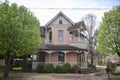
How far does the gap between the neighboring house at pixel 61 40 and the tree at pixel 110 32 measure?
8.24m

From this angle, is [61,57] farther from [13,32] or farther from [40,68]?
[13,32]

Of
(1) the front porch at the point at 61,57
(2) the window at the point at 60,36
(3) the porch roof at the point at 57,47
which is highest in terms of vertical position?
(2) the window at the point at 60,36

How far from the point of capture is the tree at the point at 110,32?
1137 inches

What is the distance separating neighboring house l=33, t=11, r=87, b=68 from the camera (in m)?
38.5

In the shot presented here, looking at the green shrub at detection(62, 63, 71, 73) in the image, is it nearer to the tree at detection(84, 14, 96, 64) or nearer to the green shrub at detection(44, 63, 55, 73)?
the green shrub at detection(44, 63, 55, 73)

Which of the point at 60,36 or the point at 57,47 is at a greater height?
the point at 60,36

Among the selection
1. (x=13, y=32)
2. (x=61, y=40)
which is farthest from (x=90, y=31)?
(x=13, y=32)

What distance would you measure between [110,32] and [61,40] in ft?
39.2

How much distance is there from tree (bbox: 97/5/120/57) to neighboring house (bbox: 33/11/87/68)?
8242 mm

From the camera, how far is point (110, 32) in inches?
1152

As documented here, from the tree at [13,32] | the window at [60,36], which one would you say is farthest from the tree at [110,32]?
the window at [60,36]

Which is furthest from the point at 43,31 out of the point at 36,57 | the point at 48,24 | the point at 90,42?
the point at 90,42

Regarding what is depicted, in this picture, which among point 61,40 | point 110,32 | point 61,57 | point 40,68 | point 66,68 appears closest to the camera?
point 110,32

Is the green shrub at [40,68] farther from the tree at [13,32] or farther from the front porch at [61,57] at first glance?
the tree at [13,32]
